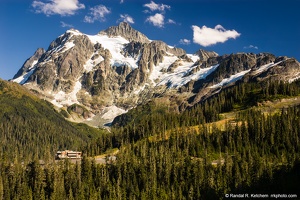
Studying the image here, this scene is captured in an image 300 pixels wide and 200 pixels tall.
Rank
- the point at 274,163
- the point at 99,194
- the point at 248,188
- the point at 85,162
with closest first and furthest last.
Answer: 1. the point at 248,188
2. the point at 99,194
3. the point at 274,163
4. the point at 85,162

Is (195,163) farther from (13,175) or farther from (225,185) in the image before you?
Answer: (13,175)

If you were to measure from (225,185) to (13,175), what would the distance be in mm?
108839

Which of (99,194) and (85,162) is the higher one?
(85,162)

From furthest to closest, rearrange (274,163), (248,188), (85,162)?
(85,162) < (274,163) < (248,188)

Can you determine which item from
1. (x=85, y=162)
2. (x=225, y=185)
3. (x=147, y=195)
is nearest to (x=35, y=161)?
(x=85, y=162)

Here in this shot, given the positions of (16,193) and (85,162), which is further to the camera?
(85,162)

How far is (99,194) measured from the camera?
168750 millimetres

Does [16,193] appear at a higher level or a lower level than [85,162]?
lower

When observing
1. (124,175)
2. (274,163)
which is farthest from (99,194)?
(274,163)

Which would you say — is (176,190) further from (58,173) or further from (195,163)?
(58,173)

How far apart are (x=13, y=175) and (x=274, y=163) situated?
442 ft

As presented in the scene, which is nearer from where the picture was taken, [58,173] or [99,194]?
[99,194]

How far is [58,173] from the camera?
18188cm

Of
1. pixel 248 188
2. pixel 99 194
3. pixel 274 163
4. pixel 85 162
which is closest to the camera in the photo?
pixel 248 188
